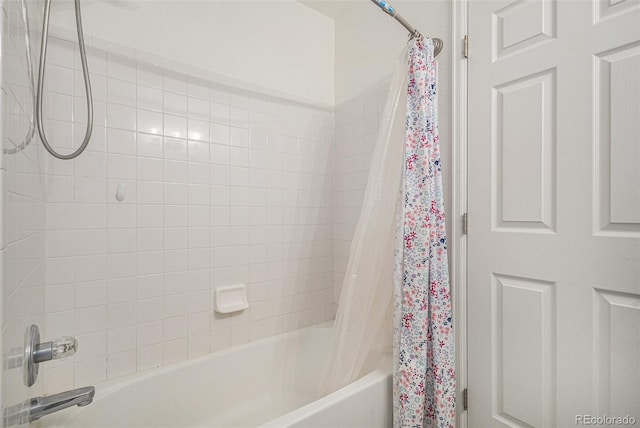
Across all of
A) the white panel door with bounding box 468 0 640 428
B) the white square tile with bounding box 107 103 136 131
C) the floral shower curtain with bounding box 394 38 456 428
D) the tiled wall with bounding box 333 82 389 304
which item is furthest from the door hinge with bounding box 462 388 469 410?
the white square tile with bounding box 107 103 136 131

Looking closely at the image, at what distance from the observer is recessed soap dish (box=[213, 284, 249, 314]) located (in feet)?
5.03

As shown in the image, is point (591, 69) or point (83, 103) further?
point (83, 103)

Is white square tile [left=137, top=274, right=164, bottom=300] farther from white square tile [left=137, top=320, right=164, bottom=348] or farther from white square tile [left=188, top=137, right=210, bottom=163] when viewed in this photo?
white square tile [left=188, top=137, right=210, bottom=163]

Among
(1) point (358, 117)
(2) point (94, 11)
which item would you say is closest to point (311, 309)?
(1) point (358, 117)

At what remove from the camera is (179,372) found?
1365mm

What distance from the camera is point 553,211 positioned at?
1.04m

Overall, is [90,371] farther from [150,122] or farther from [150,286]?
[150,122]

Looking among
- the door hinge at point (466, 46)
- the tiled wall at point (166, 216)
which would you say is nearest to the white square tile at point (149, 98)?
the tiled wall at point (166, 216)

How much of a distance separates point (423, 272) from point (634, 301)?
1.93 ft

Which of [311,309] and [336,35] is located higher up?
[336,35]

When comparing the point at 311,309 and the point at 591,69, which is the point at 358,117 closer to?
the point at 591,69

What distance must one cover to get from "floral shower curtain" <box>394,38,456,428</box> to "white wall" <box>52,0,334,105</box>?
2.94ft

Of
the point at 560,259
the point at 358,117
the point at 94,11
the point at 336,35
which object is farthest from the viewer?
the point at 336,35

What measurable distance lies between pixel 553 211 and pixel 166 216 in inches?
61.5
